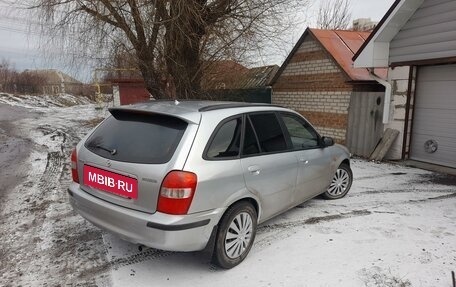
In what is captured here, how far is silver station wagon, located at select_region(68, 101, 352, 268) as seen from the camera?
2.63 meters

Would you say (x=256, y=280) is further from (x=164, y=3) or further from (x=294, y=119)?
(x=164, y=3)

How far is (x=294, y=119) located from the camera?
13.9ft

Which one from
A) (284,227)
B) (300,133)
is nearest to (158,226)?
(284,227)

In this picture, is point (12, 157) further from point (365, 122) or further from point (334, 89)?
point (365, 122)

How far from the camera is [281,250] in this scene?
135 inches

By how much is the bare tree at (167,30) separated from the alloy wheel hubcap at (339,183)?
525 cm

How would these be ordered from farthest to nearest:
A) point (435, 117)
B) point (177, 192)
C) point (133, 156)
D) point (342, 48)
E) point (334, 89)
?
point (342, 48), point (334, 89), point (435, 117), point (133, 156), point (177, 192)

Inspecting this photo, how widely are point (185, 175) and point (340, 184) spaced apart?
3.36m

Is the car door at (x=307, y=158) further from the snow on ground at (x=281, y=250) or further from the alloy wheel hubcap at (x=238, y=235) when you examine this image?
the alloy wheel hubcap at (x=238, y=235)

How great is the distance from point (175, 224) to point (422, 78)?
7570 millimetres

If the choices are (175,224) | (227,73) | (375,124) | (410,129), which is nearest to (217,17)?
(227,73)

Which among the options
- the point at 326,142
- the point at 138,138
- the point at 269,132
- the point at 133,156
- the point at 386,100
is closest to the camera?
the point at 133,156

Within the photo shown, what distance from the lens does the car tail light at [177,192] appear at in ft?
8.46

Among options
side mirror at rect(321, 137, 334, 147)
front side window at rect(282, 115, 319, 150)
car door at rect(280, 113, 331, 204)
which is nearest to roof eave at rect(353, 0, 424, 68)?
side mirror at rect(321, 137, 334, 147)
